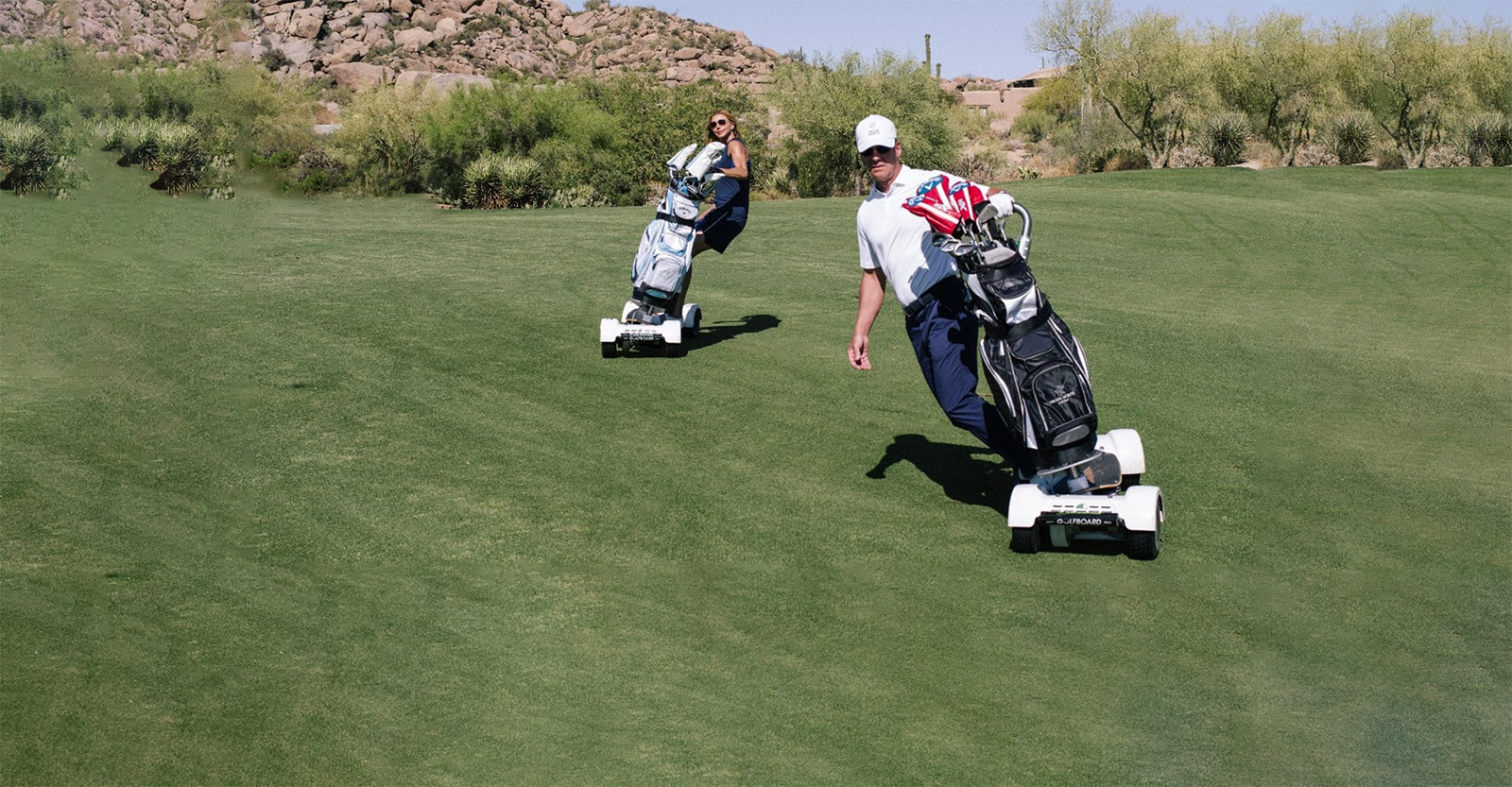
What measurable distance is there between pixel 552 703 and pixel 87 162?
20.2 feet

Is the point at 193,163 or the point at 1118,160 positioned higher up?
the point at 193,163

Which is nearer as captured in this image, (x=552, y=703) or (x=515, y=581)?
(x=552, y=703)

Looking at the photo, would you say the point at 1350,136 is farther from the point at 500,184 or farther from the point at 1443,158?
the point at 500,184

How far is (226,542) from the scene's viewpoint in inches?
266

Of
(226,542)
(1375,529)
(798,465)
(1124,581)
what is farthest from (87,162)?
(1375,529)

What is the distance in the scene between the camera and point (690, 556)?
6.66 m

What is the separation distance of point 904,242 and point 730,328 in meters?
5.44

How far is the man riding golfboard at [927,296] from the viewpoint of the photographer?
725cm

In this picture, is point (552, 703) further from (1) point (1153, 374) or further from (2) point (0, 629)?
(1) point (1153, 374)

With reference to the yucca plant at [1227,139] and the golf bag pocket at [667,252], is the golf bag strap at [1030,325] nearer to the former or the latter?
the golf bag pocket at [667,252]

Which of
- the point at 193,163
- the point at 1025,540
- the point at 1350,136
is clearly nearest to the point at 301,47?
the point at 1350,136

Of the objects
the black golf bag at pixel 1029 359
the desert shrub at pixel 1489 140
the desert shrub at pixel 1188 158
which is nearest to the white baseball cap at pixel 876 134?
the black golf bag at pixel 1029 359

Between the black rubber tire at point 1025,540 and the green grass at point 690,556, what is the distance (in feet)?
0.26

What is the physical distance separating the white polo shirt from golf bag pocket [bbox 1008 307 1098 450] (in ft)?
2.55
